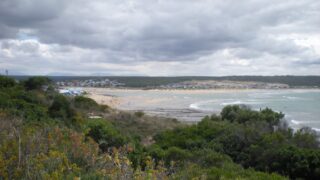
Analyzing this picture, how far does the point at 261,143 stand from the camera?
1762 centimetres

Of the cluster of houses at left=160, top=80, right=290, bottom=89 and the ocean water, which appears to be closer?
the ocean water

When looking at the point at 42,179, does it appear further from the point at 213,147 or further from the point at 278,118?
the point at 278,118

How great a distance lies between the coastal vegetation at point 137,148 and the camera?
4.39 m

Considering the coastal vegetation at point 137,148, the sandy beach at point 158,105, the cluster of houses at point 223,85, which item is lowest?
the sandy beach at point 158,105

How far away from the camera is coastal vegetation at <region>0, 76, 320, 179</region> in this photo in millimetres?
4394

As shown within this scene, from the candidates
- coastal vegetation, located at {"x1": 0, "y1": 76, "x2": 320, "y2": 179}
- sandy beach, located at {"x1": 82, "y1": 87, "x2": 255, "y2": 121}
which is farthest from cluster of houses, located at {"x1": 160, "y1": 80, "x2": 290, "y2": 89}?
coastal vegetation, located at {"x1": 0, "y1": 76, "x2": 320, "y2": 179}

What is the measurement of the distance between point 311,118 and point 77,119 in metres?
38.0

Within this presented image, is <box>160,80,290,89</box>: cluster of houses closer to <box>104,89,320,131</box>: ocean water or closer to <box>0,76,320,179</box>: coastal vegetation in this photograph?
<box>104,89,320,131</box>: ocean water

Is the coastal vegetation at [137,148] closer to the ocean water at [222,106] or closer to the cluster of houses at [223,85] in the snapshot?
the ocean water at [222,106]

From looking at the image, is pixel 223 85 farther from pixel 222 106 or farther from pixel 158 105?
pixel 222 106

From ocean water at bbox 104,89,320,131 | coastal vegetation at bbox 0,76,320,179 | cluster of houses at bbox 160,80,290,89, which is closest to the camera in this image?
coastal vegetation at bbox 0,76,320,179

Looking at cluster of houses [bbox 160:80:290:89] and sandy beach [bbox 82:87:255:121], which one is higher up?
cluster of houses [bbox 160:80:290:89]

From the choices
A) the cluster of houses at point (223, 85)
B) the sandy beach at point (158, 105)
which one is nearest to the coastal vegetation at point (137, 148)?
the sandy beach at point (158, 105)

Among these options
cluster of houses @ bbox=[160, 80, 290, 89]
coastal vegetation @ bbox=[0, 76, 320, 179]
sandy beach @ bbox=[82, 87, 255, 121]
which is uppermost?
coastal vegetation @ bbox=[0, 76, 320, 179]
